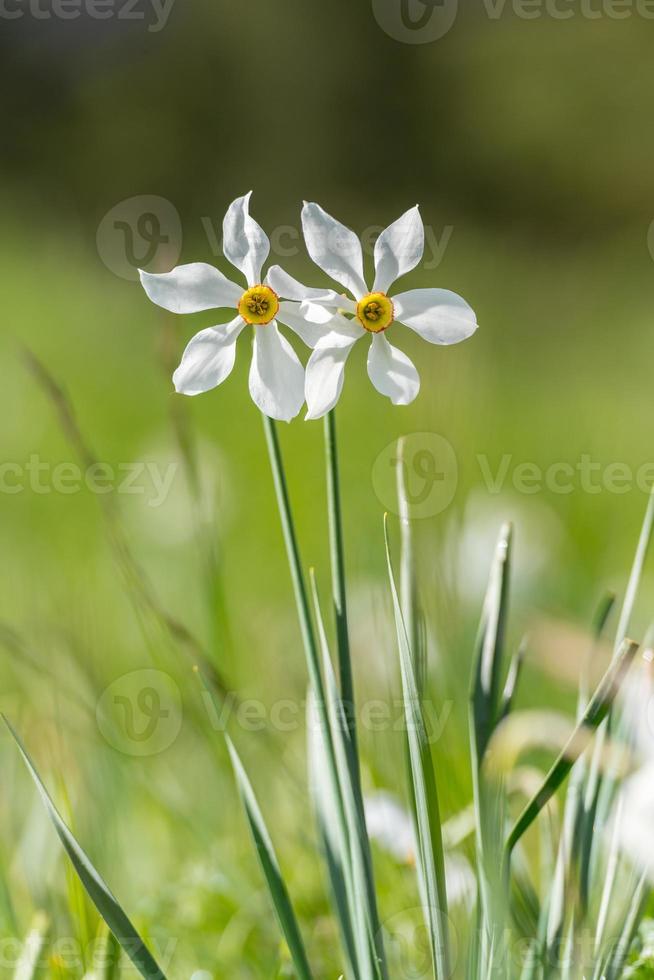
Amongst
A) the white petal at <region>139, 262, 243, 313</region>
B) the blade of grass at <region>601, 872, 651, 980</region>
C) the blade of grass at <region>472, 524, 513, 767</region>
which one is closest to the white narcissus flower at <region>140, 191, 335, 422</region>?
the white petal at <region>139, 262, 243, 313</region>

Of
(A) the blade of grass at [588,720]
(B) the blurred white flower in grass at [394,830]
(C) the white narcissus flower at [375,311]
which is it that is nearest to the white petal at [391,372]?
(C) the white narcissus flower at [375,311]

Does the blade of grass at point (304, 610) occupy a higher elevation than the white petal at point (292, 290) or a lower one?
lower

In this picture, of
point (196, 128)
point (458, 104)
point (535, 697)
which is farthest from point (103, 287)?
point (535, 697)

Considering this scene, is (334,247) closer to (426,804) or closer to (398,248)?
(398,248)

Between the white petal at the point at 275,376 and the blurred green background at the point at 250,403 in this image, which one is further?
the blurred green background at the point at 250,403

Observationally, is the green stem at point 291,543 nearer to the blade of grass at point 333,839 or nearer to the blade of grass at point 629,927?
the blade of grass at point 333,839

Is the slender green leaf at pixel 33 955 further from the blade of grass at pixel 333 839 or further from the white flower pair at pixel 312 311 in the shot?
the white flower pair at pixel 312 311

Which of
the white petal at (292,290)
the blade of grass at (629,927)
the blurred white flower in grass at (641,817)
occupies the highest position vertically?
the white petal at (292,290)
